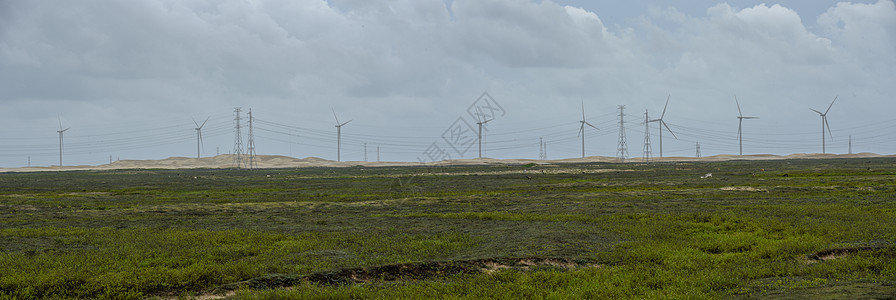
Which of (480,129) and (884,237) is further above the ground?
(480,129)

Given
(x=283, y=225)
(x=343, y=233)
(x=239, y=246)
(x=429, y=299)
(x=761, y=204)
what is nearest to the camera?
(x=429, y=299)

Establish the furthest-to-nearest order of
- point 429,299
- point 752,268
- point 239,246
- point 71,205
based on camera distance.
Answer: point 71,205 < point 239,246 < point 752,268 < point 429,299

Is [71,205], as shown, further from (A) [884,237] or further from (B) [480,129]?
(B) [480,129]

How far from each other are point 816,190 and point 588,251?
123ft

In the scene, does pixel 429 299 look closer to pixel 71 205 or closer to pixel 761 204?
pixel 761 204

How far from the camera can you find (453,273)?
1858cm

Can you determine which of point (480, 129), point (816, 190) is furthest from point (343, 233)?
point (480, 129)

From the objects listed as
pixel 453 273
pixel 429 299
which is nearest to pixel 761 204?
pixel 453 273

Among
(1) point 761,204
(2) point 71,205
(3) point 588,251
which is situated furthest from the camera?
(2) point 71,205

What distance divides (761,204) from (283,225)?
28.1 m

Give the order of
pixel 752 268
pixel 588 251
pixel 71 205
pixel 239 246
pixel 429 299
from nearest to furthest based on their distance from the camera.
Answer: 1. pixel 429 299
2. pixel 752 268
3. pixel 588 251
4. pixel 239 246
5. pixel 71 205

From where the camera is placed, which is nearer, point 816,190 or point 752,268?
point 752,268

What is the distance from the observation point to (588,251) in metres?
21.8

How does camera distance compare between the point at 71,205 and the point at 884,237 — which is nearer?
the point at 884,237
